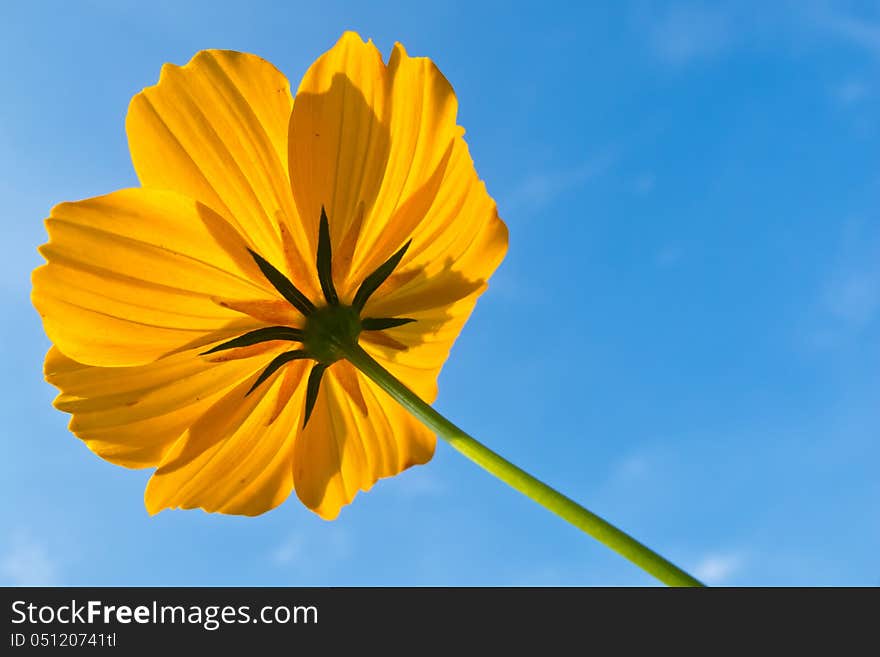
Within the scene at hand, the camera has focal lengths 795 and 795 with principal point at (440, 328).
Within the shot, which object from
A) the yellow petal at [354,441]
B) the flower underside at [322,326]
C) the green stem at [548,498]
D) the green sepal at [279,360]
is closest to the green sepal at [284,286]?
the flower underside at [322,326]

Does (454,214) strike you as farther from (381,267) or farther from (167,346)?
(167,346)

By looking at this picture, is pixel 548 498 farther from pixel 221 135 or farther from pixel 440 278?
pixel 221 135

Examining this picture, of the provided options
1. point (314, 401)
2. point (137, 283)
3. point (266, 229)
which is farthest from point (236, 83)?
point (314, 401)

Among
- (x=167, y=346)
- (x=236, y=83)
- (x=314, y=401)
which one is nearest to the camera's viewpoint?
(x=236, y=83)

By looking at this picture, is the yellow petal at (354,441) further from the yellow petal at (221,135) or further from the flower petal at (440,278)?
the yellow petal at (221,135)

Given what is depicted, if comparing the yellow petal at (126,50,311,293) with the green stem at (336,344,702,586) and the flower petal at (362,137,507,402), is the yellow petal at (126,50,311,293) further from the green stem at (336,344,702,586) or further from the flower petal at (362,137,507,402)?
the green stem at (336,344,702,586)

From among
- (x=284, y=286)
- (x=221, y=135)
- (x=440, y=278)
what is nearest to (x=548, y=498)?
(x=440, y=278)
